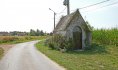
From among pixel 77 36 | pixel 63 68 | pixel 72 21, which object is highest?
pixel 72 21

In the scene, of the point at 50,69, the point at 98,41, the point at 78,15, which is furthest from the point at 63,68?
the point at 98,41

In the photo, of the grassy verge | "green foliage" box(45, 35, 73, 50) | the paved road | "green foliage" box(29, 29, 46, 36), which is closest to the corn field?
the grassy verge

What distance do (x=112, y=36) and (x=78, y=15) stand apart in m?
5.29

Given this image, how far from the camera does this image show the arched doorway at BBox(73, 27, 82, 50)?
29.8m

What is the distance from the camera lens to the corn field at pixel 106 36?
98.3ft

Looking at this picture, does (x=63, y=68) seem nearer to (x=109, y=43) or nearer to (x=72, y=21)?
(x=72, y=21)

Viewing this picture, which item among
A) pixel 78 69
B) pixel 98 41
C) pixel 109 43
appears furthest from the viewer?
pixel 98 41

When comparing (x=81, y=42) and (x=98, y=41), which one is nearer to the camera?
(x=81, y=42)

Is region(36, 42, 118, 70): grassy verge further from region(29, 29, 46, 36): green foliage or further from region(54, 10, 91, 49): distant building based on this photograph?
region(29, 29, 46, 36): green foliage

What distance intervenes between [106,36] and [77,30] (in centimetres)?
476

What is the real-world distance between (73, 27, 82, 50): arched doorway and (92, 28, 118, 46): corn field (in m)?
4.20

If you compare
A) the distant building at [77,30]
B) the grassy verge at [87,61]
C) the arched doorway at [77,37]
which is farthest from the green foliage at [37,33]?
the grassy verge at [87,61]

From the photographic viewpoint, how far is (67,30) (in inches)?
1154

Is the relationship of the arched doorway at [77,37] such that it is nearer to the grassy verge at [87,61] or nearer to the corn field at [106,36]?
the grassy verge at [87,61]
